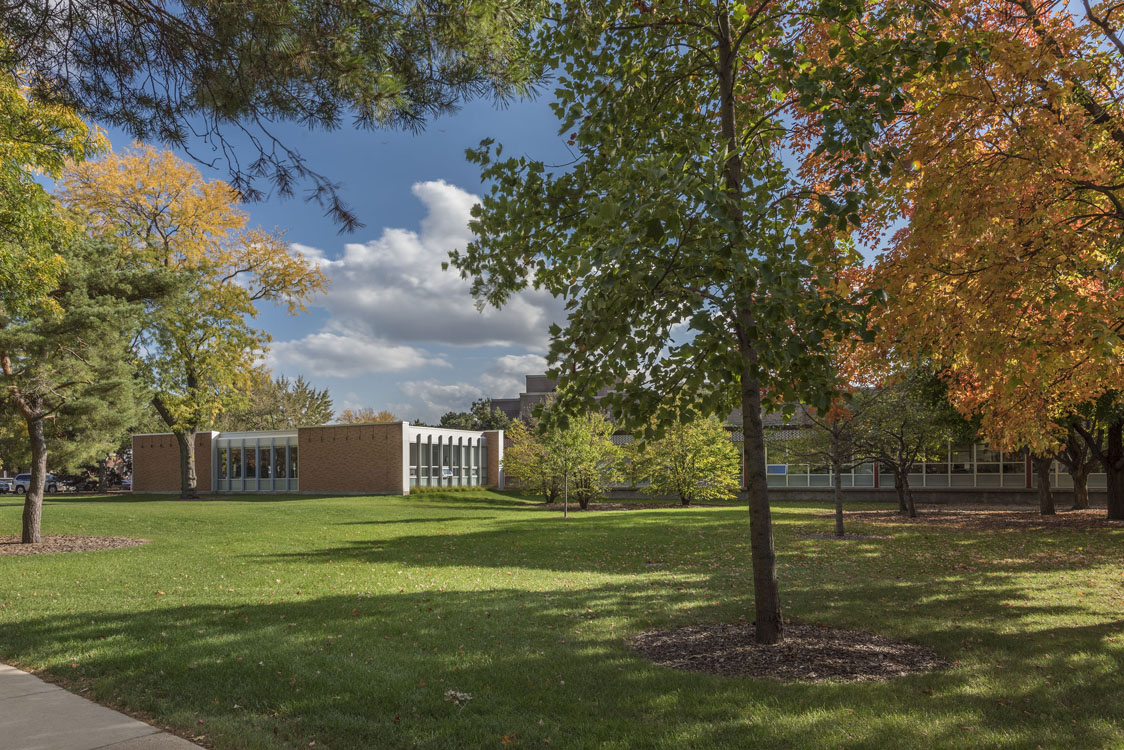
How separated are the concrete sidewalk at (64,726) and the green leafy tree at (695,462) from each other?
2645cm

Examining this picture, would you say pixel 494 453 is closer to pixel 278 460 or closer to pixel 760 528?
pixel 278 460

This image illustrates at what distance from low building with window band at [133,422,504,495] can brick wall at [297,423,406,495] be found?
5 cm

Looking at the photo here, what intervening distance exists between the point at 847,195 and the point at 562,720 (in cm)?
395

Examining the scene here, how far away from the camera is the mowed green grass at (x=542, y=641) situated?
14.3 feet

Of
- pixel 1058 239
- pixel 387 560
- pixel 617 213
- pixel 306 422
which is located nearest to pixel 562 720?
pixel 617 213

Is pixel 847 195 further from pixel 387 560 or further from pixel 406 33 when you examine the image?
pixel 387 560

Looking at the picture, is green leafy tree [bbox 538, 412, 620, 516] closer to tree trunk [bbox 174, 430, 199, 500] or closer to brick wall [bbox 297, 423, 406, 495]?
brick wall [bbox 297, 423, 406, 495]

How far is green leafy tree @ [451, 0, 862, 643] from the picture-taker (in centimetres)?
463

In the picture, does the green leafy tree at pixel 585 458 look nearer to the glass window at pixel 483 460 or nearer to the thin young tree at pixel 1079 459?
the glass window at pixel 483 460

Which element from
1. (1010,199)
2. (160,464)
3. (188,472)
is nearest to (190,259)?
(188,472)

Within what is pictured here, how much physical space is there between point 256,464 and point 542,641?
39.2 m

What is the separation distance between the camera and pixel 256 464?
41.2 m

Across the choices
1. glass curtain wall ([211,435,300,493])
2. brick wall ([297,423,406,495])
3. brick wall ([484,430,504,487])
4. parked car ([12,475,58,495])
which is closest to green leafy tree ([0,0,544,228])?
brick wall ([297,423,406,495])

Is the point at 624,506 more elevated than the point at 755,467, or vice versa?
the point at 755,467
